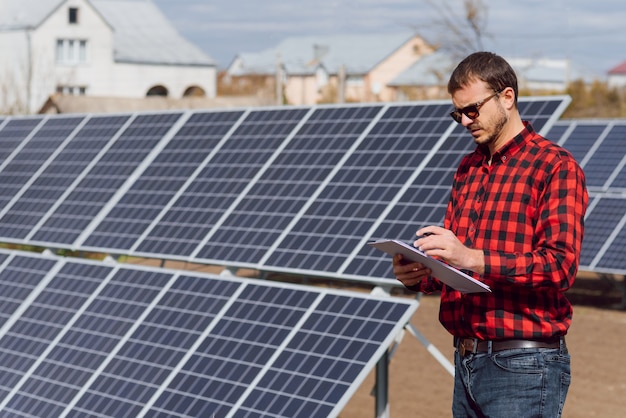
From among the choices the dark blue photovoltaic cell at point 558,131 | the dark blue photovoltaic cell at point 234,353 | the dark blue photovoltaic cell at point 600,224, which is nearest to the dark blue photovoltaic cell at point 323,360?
the dark blue photovoltaic cell at point 234,353

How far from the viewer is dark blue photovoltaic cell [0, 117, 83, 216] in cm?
1106

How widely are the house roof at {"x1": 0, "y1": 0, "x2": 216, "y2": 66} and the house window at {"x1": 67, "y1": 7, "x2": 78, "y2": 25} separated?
82 centimetres

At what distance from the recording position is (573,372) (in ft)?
40.8

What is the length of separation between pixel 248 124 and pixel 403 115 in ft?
5.21

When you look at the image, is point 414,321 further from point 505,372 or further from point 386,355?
point 505,372

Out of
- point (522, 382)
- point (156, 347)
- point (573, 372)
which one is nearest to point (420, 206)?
point (156, 347)

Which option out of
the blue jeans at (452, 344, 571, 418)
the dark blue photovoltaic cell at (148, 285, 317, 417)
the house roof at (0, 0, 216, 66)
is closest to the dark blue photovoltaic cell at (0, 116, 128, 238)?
Result: the dark blue photovoltaic cell at (148, 285, 317, 417)

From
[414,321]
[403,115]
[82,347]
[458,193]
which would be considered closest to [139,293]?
[82,347]

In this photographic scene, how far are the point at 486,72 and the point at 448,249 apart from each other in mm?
760

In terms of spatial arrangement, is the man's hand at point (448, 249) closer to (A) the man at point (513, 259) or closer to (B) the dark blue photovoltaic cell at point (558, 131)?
(A) the man at point (513, 259)

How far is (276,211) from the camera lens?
344 inches

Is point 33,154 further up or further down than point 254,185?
further down

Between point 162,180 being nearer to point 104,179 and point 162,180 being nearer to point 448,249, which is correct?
point 104,179

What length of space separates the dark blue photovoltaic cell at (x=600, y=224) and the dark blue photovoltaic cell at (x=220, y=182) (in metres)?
7.31
